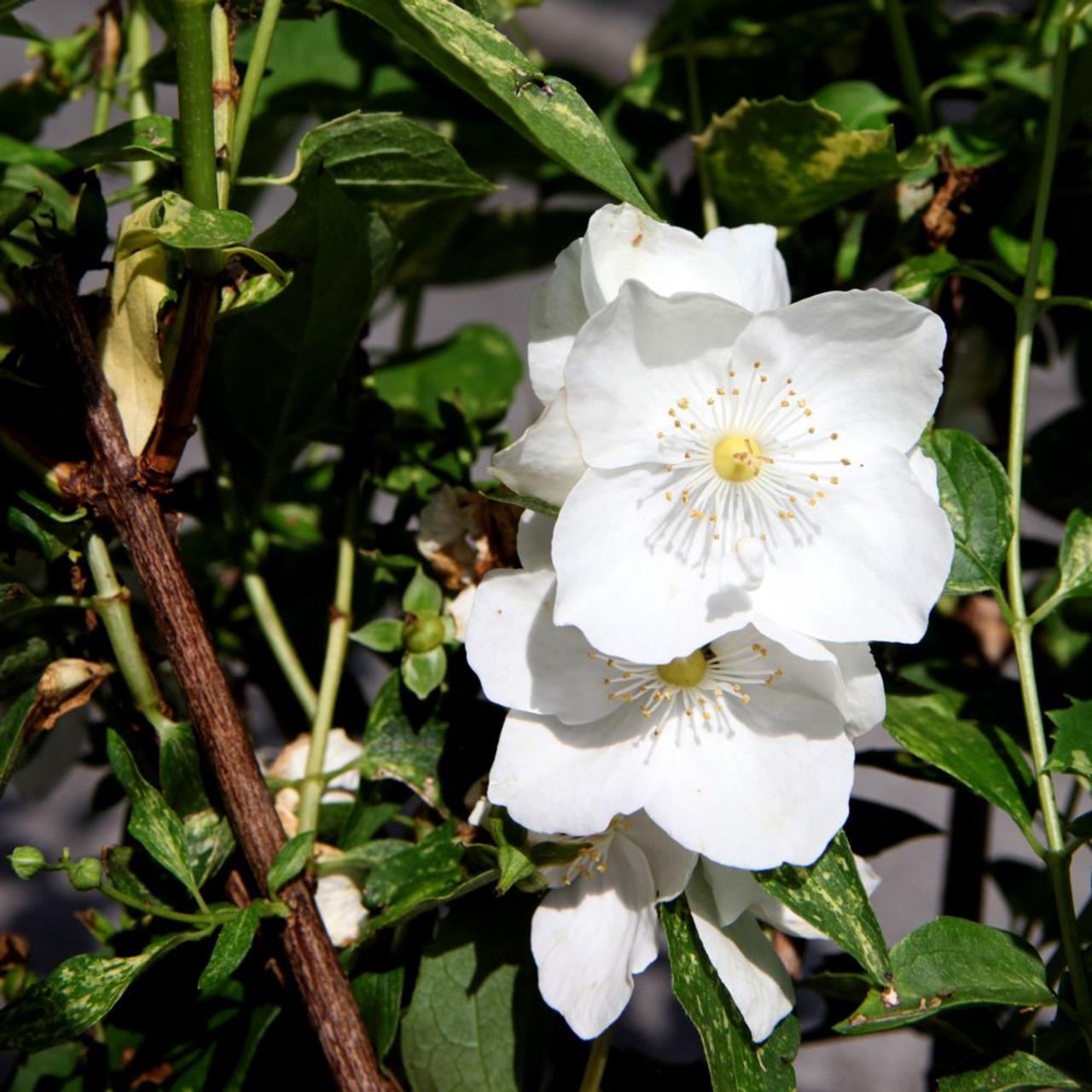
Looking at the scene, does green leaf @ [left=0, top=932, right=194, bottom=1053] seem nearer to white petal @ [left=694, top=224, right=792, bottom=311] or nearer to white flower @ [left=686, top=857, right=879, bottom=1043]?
white flower @ [left=686, top=857, right=879, bottom=1043]

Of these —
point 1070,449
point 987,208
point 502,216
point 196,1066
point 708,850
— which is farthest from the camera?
point 502,216

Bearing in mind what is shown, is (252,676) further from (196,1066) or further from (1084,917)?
(1084,917)

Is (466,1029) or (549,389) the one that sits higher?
(549,389)

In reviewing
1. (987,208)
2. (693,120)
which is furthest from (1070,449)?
(693,120)

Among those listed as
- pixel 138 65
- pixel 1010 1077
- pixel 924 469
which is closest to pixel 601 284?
pixel 924 469

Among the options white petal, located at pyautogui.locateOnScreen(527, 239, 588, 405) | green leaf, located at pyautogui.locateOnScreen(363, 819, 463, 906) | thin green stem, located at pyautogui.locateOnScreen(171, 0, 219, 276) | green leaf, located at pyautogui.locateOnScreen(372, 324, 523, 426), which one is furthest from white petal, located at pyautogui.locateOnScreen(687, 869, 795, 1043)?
green leaf, located at pyautogui.locateOnScreen(372, 324, 523, 426)

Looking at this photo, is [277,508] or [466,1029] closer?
[466,1029]
